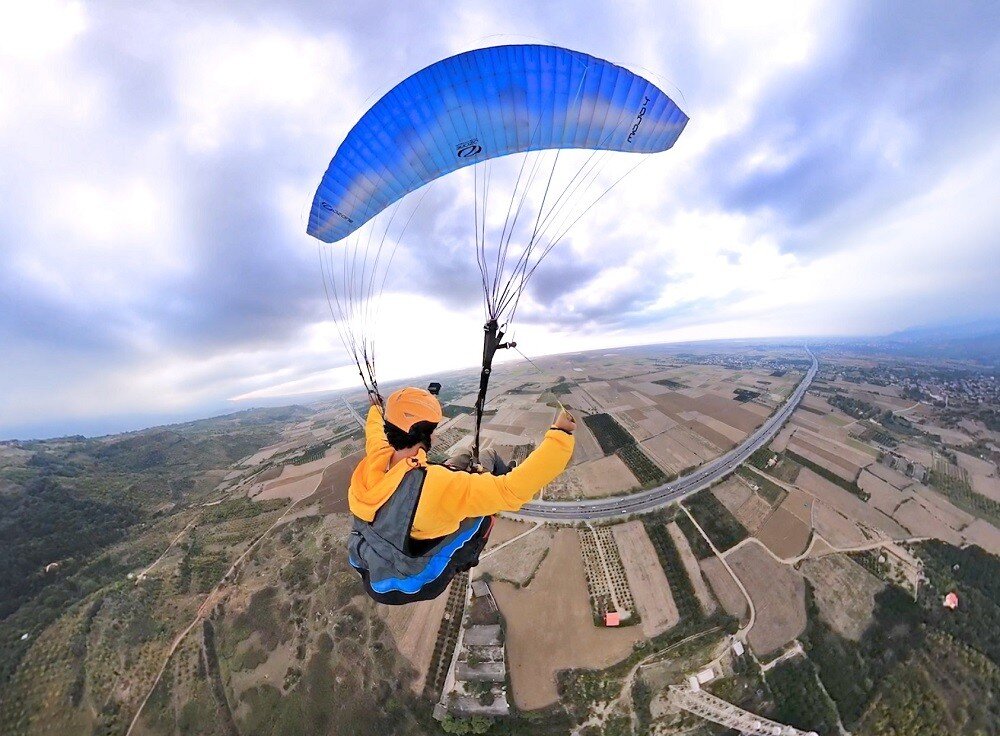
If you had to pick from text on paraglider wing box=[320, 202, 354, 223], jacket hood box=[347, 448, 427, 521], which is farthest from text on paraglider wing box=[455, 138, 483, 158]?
jacket hood box=[347, 448, 427, 521]

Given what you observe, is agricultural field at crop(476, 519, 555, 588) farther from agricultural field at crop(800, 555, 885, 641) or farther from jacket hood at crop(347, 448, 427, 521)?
jacket hood at crop(347, 448, 427, 521)

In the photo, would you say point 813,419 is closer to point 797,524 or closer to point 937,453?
point 937,453

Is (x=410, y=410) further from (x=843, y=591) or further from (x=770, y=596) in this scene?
(x=843, y=591)

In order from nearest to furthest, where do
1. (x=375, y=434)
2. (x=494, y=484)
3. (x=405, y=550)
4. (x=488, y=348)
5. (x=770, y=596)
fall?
(x=494, y=484)
(x=405, y=550)
(x=375, y=434)
(x=488, y=348)
(x=770, y=596)

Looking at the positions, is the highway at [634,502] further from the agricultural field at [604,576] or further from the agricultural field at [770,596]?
the agricultural field at [770,596]

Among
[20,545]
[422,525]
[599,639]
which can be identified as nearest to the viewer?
[422,525]

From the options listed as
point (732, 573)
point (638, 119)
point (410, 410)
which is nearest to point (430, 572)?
point (410, 410)

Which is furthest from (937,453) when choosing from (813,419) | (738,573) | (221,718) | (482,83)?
(221,718)
